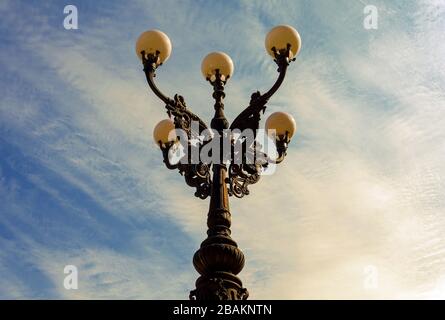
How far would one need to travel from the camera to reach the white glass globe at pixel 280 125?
8.12 m

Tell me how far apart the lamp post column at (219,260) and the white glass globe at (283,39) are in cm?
266

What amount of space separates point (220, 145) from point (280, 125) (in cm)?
121

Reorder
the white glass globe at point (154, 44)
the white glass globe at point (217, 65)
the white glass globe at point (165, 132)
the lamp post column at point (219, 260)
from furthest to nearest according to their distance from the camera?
1. the white glass globe at point (217, 65)
2. the white glass globe at point (154, 44)
3. the white glass globe at point (165, 132)
4. the lamp post column at point (219, 260)

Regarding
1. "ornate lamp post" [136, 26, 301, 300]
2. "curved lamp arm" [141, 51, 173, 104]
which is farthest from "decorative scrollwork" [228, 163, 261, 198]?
"curved lamp arm" [141, 51, 173, 104]

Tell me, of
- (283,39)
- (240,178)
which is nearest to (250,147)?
(240,178)

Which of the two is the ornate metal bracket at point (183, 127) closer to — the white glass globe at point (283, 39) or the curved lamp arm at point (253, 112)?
the curved lamp arm at point (253, 112)

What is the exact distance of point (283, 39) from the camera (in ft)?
27.1

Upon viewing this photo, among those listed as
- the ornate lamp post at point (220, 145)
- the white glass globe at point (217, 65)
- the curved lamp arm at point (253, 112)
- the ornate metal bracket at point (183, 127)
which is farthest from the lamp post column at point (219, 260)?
the white glass globe at point (217, 65)

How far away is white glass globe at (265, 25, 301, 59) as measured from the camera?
827 centimetres

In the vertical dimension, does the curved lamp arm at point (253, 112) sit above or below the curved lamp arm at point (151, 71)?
below

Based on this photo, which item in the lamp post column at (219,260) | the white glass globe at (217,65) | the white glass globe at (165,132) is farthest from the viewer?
the white glass globe at (217,65)

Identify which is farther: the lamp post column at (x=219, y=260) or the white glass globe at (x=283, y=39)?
the white glass globe at (x=283, y=39)

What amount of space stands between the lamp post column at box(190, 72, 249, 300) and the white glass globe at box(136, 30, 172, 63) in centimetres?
260
